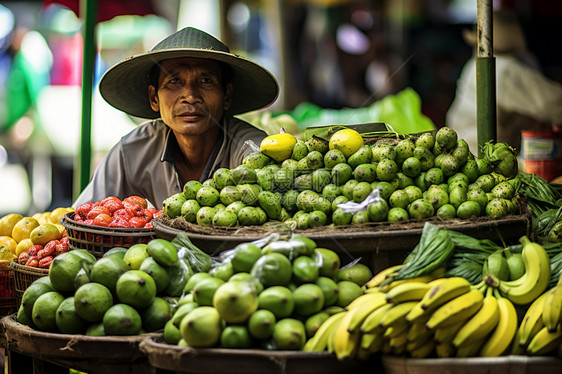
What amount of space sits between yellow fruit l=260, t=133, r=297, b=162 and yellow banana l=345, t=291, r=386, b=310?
0.86 m

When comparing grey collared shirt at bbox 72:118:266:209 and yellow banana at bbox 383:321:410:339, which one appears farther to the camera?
grey collared shirt at bbox 72:118:266:209

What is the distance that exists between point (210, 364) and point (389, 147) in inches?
44.8

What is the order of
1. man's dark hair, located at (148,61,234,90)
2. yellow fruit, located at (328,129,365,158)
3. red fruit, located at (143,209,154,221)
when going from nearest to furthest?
yellow fruit, located at (328,129,365,158) < red fruit, located at (143,209,154,221) < man's dark hair, located at (148,61,234,90)

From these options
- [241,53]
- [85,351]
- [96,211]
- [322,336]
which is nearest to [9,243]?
[96,211]

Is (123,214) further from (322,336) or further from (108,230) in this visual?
(322,336)

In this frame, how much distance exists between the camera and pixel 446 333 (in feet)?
6.06

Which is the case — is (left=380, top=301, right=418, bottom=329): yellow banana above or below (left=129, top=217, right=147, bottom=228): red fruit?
below

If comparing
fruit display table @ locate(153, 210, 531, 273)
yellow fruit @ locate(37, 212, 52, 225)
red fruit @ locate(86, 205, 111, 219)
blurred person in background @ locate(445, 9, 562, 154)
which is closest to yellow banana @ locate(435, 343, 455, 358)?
fruit display table @ locate(153, 210, 531, 273)

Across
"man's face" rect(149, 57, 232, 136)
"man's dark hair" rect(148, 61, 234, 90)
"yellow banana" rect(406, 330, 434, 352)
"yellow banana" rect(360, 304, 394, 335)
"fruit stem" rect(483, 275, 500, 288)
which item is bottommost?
"yellow banana" rect(406, 330, 434, 352)

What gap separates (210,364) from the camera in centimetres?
190

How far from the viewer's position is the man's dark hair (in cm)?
364

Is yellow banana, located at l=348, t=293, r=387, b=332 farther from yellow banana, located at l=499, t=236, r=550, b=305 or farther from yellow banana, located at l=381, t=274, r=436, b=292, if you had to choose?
yellow banana, located at l=499, t=236, r=550, b=305

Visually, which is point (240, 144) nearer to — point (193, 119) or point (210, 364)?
point (193, 119)

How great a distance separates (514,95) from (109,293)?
4.51 metres
